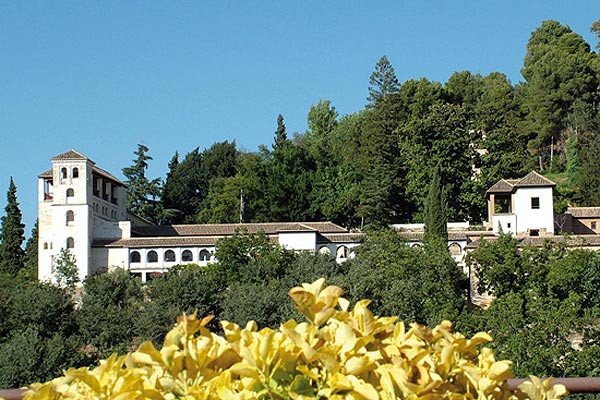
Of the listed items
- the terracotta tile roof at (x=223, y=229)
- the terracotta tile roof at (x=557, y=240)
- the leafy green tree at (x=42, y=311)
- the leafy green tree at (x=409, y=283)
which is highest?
the terracotta tile roof at (x=223, y=229)

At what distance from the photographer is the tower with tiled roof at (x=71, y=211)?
1243 inches

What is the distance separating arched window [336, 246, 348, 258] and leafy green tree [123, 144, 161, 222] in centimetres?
1348

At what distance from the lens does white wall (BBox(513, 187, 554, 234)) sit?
102ft

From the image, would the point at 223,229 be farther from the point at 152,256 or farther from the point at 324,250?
the point at 324,250

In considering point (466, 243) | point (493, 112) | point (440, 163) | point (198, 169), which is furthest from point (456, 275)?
point (198, 169)

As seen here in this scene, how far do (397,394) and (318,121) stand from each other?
5518cm

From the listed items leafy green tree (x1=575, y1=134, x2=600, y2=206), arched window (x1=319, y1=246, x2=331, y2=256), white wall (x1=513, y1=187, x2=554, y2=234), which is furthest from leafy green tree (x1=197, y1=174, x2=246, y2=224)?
leafy green tree (x1=575, y1=134, x2=600, y2=206)

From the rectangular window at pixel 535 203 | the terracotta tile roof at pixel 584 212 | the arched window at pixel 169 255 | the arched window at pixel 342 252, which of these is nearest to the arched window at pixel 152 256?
the arched window at pixel 169 255

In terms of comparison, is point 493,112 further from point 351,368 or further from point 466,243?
point 351,368

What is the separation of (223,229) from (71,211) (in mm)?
5327

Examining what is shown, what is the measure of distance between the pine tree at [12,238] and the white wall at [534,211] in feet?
66.3

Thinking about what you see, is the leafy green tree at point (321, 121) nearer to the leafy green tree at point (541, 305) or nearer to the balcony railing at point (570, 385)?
the leafy green tree at point (541, 305)

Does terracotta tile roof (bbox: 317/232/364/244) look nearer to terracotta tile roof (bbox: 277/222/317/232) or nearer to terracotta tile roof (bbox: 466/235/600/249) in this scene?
terracotta tile roof (bbox: 277/222/317/232)

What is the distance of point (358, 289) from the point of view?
26.2m
